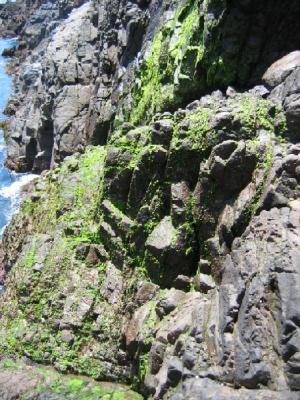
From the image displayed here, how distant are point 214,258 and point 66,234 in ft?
19.8

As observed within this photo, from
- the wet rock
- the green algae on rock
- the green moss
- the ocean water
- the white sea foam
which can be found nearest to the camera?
the wet rock

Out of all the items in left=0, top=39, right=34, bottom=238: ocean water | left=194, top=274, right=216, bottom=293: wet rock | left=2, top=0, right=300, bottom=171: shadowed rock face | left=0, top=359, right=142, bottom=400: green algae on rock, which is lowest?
left=0, top=39, right=34, bottom=238: ocean water

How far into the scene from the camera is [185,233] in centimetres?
1142

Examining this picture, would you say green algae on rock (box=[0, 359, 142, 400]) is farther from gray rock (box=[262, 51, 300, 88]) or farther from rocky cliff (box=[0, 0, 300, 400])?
gray rock (box=[262, 51, 300, 88])

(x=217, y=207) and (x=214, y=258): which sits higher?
(x=217, y=207)

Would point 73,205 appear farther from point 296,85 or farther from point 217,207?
point 296,85

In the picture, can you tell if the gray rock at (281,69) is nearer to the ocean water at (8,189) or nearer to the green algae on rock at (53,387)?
the green algae on rock at (53,387)

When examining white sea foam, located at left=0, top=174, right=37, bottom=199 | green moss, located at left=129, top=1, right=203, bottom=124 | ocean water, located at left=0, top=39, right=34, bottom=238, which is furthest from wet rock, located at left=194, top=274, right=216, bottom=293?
white sea foam, located at left=0, top=174, right=37, bottom=199

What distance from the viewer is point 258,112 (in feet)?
37.0

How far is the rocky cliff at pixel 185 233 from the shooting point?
812cm

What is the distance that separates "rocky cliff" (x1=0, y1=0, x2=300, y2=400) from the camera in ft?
26.6

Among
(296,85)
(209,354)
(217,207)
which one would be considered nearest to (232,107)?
(296,85)

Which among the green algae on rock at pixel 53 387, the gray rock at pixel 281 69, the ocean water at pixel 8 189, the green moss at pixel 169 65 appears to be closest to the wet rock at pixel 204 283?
the green algae on rock at pixel 53 387

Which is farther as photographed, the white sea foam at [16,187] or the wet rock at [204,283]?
the white sea foam at [16,187]
